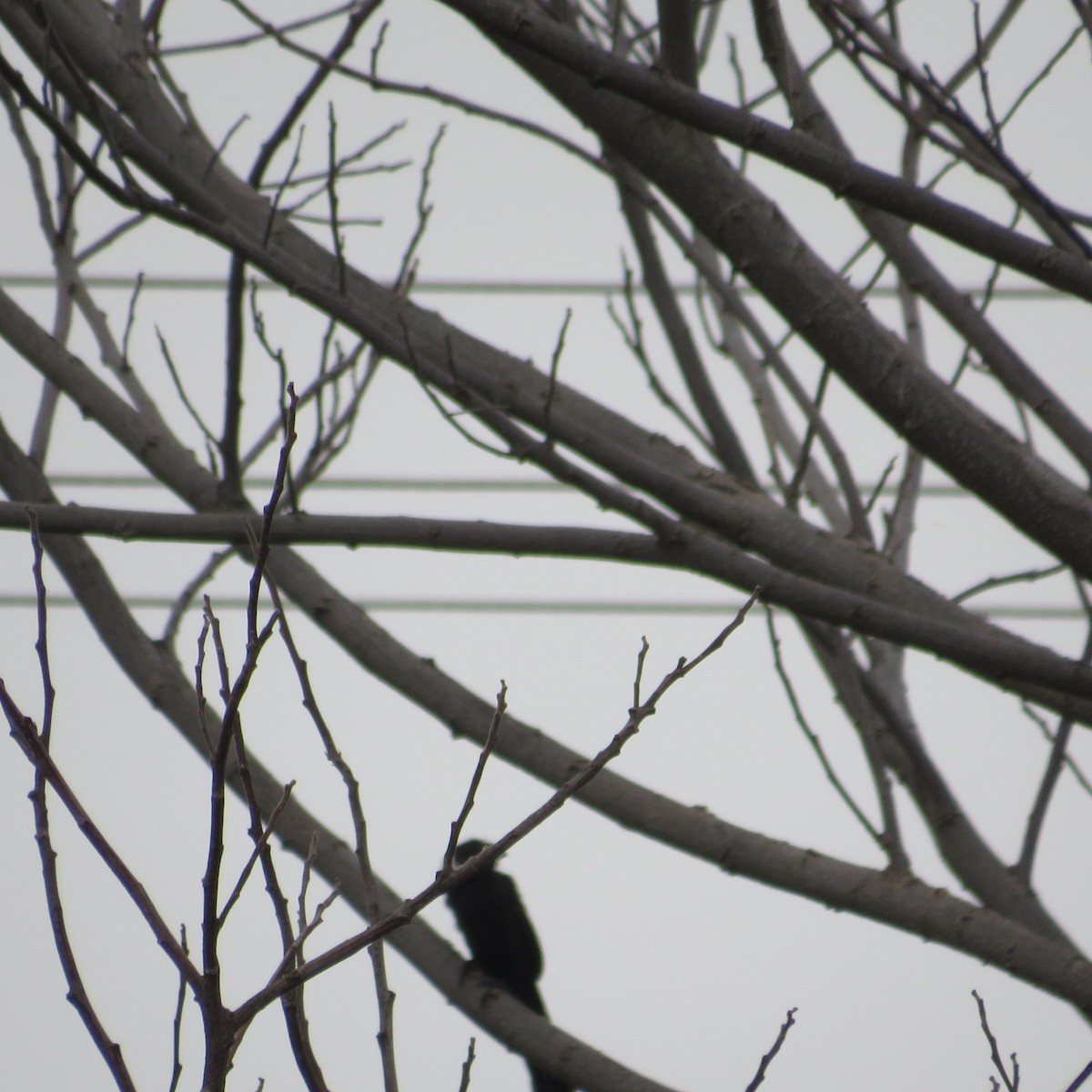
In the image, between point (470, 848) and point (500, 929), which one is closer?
point (500, 929)

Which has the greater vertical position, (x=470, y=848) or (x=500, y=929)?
(x=470, y=848)

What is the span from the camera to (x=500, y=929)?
9.73 feet

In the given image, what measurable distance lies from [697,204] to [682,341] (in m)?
0.53

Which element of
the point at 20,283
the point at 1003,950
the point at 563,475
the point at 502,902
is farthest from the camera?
the point at 20,283

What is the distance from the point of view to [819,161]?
48.8 inches

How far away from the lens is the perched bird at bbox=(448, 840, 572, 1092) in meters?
2.70

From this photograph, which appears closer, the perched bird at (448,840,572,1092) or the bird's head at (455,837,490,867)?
the perched bird at (448,840,572,1092)

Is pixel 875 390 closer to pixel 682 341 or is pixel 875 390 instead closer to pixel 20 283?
pixel 682 341

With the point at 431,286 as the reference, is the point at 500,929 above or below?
below

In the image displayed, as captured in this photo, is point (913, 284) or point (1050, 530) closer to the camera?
point (1050, 530)

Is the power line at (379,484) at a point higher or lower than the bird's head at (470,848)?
higher

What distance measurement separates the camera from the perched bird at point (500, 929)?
270 cm

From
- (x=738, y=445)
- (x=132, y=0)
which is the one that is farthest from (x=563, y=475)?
(x=132, y=0)

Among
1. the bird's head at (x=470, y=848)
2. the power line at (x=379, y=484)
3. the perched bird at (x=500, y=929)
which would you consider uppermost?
the power line at (x=379, y=484)
